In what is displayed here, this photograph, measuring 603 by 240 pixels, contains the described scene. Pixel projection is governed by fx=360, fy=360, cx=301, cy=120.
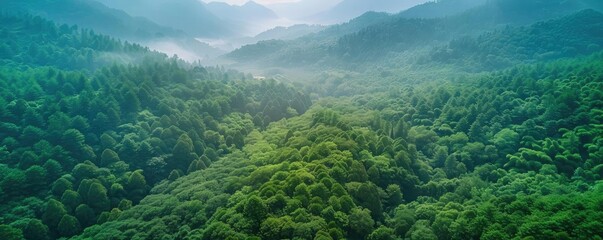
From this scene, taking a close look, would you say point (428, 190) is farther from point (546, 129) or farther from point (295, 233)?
point (546, 129)

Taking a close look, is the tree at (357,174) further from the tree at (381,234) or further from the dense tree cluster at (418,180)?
the tree at (381,234)

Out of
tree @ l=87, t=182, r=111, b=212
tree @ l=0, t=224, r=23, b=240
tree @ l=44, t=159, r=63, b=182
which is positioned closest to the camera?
tree @ l=0, t=224, r=23, b=240

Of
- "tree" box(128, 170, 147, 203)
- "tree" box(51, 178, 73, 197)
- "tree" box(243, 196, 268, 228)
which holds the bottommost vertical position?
"tree" box(128, 170, 147, 203)

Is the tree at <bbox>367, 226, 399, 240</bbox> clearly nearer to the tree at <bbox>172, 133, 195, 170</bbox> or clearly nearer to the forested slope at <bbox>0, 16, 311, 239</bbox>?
the forested slope at <bbox>0, 16, 311, 239</bbox>

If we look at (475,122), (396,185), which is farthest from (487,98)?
(396,185)

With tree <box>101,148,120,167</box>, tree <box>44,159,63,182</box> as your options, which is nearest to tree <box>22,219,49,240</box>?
tree <box>44,159,63,182</box>

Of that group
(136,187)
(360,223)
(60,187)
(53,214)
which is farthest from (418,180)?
(60,187)

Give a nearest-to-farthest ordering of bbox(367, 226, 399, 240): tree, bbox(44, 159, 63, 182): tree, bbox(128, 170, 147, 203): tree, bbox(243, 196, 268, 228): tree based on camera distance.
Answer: bbox(243, 196, 268, 228): tree < bbox(367, 226, 399, 240): tree < bbox(44, 159, 63, 182): tree < bbox(128, 170, 147, 203): tree

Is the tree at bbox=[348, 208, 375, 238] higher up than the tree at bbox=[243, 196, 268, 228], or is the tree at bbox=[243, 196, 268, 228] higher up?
the tree at bbox=[243, 196, 268, 228]
